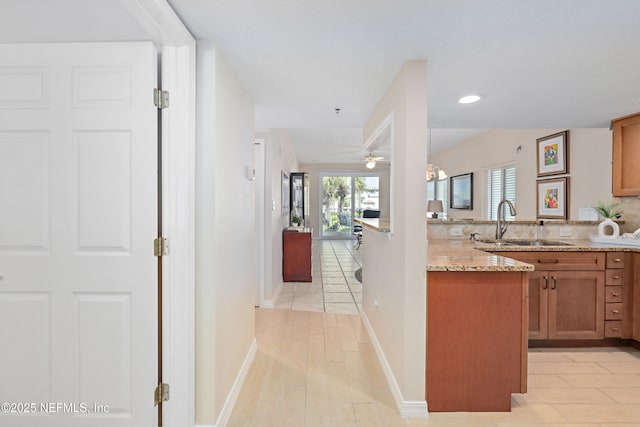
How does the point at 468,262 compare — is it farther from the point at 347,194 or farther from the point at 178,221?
the point at 347,194

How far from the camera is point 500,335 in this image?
6.46 feet

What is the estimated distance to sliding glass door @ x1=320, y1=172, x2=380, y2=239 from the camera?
34.3 ft

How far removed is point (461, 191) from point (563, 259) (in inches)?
189

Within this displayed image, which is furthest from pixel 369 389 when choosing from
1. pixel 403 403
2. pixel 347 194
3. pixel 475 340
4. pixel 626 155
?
pixel 347 194

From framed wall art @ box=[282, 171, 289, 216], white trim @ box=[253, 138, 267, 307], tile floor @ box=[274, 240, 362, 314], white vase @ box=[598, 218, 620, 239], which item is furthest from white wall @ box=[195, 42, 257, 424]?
white vase @ box=[598, 218, 620, 239]

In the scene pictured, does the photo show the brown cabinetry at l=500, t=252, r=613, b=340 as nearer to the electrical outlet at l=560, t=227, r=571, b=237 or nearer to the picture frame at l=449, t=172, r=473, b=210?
the electrical outlet at l=560, t=227, r=571, b=237

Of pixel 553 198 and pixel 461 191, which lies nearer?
pixel 553 198

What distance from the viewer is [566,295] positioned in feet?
9.44

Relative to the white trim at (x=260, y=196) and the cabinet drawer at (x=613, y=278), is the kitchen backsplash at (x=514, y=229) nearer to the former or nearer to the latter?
the cabinet drawer at (x=613, y=278)

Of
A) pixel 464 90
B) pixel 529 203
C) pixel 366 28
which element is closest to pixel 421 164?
pixel 366 28

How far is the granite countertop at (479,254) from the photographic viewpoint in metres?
1.93

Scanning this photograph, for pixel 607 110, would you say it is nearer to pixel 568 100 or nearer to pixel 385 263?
pixel 568 100

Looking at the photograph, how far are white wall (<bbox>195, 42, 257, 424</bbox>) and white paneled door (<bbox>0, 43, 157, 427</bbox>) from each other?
0.25 metres

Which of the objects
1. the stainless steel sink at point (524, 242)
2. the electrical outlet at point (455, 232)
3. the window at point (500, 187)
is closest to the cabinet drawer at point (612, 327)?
the stainless steel sink at point (524, 242)
